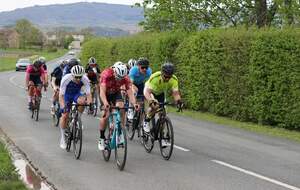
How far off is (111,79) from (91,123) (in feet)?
19.3

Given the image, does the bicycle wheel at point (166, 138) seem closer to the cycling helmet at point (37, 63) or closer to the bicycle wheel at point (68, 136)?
the bicycle wheel at point (68, 136)

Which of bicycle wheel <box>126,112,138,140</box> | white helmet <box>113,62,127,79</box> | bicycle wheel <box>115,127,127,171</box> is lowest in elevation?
bicycle wheel <box>126,112,138,140</box>

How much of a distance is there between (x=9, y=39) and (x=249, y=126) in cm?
14561

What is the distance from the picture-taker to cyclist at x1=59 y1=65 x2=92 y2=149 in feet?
35.7

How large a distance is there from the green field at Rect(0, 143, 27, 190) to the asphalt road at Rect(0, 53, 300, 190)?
1.72 feet

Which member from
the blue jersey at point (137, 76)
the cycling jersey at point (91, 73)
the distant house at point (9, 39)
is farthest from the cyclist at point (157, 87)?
the distant house at point (9, 39)

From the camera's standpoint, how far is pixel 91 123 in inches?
648

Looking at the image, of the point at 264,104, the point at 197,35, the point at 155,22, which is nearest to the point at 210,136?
the point at 264,104

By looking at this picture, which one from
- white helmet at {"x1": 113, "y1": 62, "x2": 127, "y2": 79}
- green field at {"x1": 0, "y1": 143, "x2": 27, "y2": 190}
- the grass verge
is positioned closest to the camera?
green field at {"x1": 0, "y1": 143, "x2": 27, "y2": 190}

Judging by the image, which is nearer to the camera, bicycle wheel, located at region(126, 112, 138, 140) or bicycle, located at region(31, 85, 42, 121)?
bicycle wheel, located at region(126, 112, 138, 140)

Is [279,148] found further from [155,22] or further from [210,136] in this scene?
[155,22]

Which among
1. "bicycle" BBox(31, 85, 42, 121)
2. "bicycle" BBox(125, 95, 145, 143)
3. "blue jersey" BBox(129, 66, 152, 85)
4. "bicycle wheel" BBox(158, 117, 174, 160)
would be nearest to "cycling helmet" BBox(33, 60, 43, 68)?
"bicycle" BBox(31, 85, 42, 121)

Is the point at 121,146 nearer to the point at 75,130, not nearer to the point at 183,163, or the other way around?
the point at 183,163

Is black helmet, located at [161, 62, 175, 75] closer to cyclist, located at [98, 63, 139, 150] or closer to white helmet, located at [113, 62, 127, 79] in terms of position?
cyclist, located at [98, 63, 139, 150]
